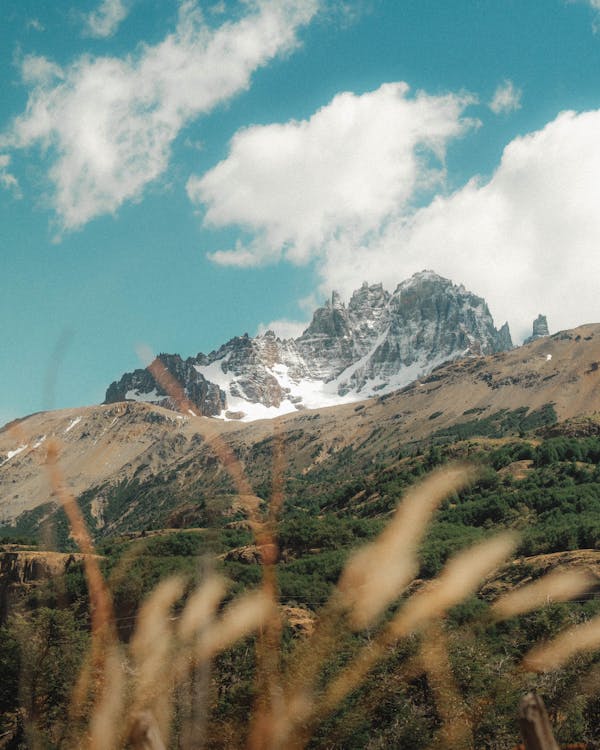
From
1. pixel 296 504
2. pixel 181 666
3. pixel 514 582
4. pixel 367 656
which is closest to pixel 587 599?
pixel 514 582

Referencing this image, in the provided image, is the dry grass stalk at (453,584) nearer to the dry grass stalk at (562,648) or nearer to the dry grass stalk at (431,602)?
the dry grass stalk at (431,602)

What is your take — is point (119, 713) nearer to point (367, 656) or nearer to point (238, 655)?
point (238, 655)

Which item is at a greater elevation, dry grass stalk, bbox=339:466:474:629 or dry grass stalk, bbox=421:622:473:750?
dry grass stalk, bbox=339:466:474:629

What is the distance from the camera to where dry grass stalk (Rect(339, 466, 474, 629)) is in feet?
172

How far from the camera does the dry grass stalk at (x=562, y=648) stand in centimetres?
3259

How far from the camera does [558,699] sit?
98.0 feet

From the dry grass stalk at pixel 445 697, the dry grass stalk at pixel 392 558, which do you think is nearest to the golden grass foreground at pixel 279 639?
the dry grass stalk at pixel 445 697

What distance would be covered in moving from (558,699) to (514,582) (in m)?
22.9

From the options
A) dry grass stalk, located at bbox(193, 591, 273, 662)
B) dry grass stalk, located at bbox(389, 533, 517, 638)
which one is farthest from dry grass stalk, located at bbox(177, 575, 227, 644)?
dry grass stalk, located at bbox(389, 533, 517, 638)

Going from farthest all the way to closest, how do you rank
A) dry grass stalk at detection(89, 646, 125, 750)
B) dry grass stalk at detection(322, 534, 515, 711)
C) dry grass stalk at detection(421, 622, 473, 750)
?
1. dry grass stalk at detection(322, 534, 515, 711)
2. dry grass stalk at detection(89, 646, 125, 750)
3. dry grass stalk at detection(421, 622, 473, 750)

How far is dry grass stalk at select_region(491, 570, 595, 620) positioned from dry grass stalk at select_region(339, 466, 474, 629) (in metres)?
8.43

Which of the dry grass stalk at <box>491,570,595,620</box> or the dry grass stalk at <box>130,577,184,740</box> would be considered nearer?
the dry grass stalk at <box>130,577,184,740</box>

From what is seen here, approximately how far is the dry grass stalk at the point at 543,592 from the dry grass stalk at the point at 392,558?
27.7ft

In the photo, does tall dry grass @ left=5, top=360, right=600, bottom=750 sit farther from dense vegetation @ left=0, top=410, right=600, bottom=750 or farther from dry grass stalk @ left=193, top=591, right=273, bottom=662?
dense vegetation @ left=0, top=410, right=600, bottom=750
